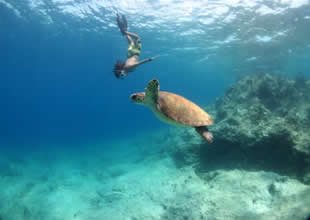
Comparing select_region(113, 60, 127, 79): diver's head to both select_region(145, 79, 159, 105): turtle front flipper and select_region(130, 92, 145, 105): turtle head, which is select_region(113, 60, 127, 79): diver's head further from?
select_region(145, 79, 159, 105): turtle front flipper

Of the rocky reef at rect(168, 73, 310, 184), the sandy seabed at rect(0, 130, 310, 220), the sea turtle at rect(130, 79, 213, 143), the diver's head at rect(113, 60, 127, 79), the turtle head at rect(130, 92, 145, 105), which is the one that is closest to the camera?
the sea turtle at rect(130, 79, 213, 143)

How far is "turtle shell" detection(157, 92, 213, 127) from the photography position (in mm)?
3361

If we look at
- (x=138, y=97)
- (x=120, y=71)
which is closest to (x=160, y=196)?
(x=120, y=71)

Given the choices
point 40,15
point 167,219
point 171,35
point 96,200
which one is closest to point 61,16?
point 40,15

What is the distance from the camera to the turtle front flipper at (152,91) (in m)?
2.96

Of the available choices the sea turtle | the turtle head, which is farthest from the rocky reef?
the turtle head

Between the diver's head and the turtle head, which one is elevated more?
the diver's head

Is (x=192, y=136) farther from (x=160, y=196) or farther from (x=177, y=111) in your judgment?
(x=177, y=111)

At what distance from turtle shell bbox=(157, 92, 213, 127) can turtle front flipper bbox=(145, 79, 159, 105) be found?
0.19 m

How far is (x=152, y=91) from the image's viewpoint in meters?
3.06

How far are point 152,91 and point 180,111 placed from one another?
0.74 metres

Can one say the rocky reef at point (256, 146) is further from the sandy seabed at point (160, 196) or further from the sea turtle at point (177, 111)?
the sea turtle at point (177, 111)

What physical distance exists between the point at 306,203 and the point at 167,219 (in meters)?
4.30

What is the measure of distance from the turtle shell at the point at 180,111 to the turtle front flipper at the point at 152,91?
0.62ft
